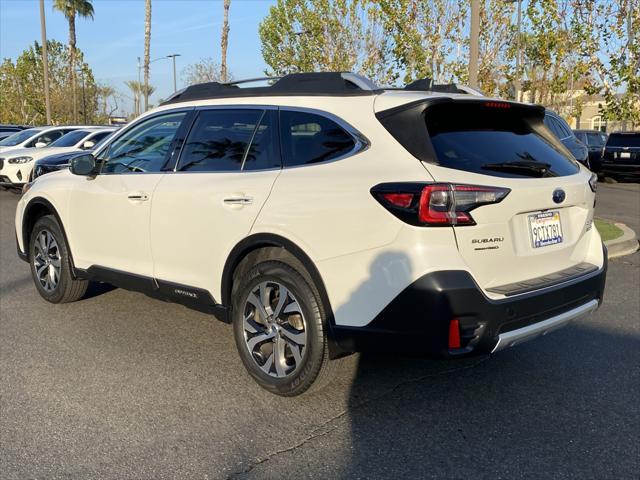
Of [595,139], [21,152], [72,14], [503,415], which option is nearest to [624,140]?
[595,139]

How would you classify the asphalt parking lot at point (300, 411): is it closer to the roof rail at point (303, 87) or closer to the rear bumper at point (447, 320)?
the rear bumper at point (447, 320)

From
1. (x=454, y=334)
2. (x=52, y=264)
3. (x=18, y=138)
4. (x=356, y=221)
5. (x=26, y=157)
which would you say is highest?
(x=356, y=221)

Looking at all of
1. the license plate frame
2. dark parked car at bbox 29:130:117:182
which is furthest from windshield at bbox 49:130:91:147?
the license plate frame

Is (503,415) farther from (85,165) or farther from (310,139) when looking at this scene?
(85,165)

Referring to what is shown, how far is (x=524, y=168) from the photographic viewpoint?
356cm

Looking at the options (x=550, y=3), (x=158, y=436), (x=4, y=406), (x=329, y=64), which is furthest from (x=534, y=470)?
(x=329, y=64)

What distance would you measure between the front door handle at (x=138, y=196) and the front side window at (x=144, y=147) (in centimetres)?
20

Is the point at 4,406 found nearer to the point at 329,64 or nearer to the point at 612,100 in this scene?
the point at 612,100

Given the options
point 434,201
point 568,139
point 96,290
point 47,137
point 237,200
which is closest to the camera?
point 434,201

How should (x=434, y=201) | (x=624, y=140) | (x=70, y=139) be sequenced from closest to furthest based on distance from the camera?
1. (x=434, y=201)
2. (x=70, y=139)
3. (x=624, y=140)

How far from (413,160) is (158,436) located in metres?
1.93

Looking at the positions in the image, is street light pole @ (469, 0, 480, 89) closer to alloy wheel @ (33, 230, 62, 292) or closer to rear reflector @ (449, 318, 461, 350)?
alloy wheel @ (33, 230, 62, 292)

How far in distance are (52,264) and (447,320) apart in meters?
3.95

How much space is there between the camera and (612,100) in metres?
22.7
